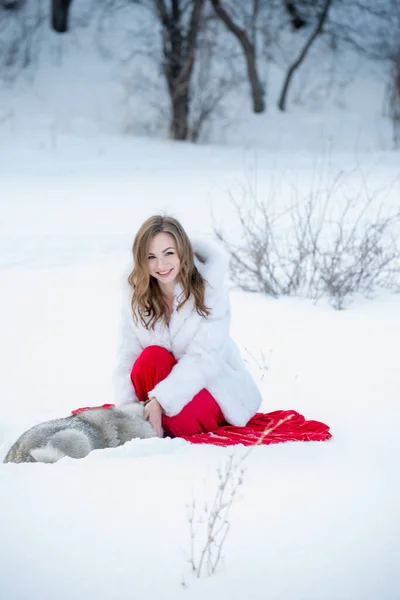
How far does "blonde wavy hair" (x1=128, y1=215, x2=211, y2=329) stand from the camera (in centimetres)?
312

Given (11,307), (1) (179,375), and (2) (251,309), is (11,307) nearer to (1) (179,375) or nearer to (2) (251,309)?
(2) (251,309)

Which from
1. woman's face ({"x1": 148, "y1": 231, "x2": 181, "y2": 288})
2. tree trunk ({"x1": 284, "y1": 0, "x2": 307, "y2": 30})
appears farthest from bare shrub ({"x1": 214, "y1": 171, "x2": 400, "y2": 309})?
tree trunk ({"x1": 284, "y1": 0, "x2": 307, "y2": 30})

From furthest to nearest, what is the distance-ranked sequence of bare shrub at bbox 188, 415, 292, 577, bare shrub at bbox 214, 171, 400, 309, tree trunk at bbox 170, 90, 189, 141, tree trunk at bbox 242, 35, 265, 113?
tree trunk at bbox 242, 35, 265, 113 < tree trunk at bbox 170, 90, 189, 141 < bare shrub at bbox 214, 171, 400, 309 < bare shrub at bbox 188, 415, 292, 577

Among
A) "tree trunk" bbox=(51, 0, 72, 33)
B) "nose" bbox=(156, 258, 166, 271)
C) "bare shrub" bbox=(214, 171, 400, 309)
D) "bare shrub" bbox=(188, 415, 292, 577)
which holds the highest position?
"tree trunk" bbox=(51, 0, 72, 33)

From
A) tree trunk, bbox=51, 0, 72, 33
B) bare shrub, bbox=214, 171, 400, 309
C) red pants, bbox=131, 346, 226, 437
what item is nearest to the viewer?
red pants, bbox=131, 346, 226, 437

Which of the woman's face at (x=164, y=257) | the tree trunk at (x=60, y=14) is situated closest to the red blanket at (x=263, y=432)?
the woman's face at (x=164, y=257)

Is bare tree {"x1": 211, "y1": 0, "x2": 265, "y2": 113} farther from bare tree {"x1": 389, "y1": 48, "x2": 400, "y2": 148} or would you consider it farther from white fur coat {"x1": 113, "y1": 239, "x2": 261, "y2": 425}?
white fur coat {"x1": 113, "y1": 239, "x2": 261, "y2": 425}

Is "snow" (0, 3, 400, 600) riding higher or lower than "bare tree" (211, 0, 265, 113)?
lower

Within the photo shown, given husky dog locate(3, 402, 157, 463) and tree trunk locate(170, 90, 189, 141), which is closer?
husky dog locate(3, 402, 157, 463)

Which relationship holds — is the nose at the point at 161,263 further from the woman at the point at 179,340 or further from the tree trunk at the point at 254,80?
the tree trunk at the point at 254,80

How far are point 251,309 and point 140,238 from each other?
8.20 feet

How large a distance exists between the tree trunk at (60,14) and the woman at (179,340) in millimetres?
14223

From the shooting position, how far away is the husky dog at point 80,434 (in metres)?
2.75

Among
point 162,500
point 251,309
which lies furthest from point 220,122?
point 162,500
